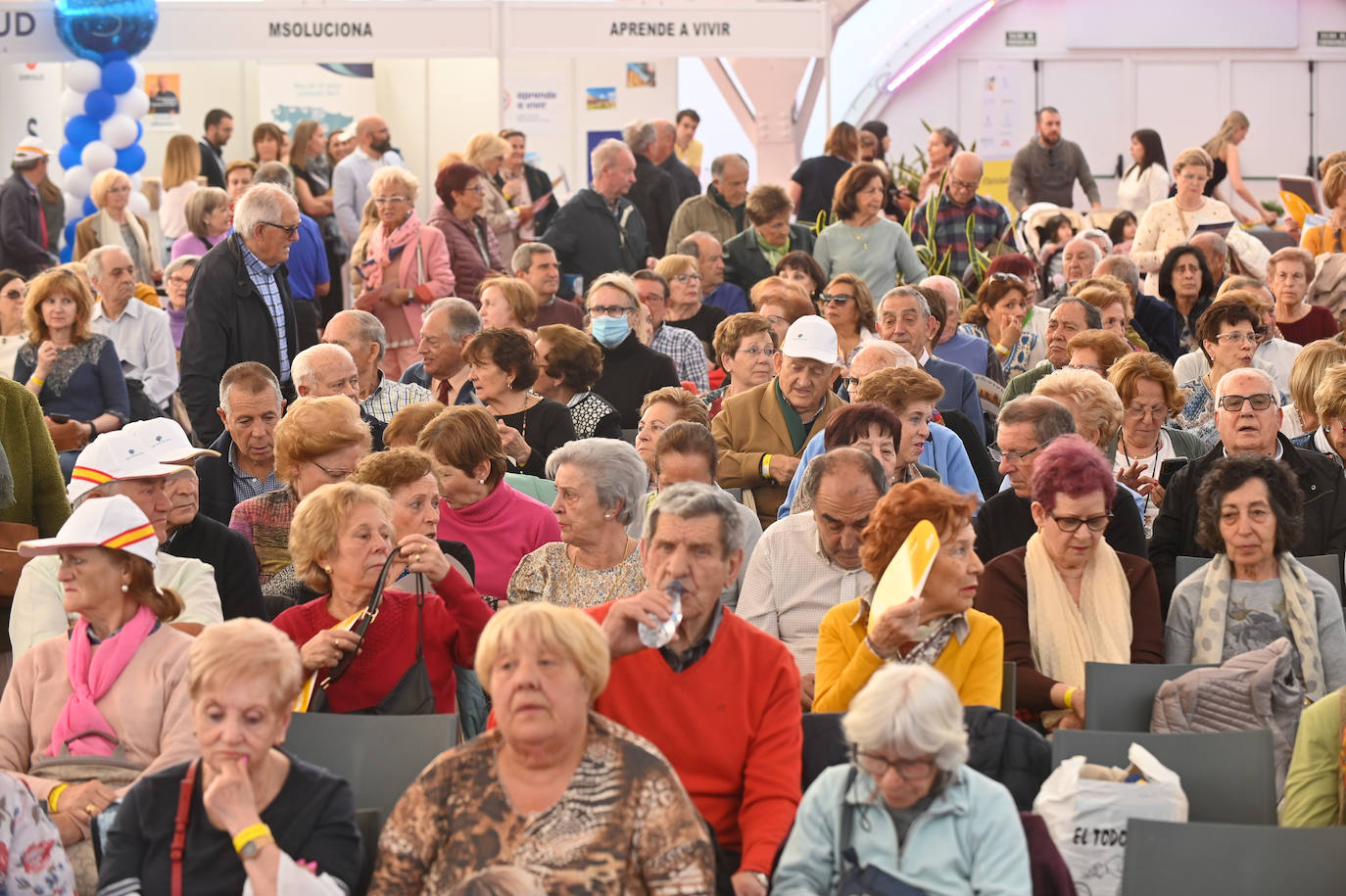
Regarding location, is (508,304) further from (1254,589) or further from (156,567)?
(1254,589)

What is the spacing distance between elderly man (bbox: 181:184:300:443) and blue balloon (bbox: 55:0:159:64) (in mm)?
4923

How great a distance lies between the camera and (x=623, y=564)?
451 centimetres

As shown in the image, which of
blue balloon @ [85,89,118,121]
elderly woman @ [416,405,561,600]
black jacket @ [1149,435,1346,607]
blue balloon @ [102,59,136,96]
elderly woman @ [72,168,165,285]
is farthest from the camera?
blue balloon @ [85,89,118,121]

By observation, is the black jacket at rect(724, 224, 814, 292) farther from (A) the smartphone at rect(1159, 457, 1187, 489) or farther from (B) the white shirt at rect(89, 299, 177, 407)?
(A) the smartphone at rect(1159, 457, 1187, 489)

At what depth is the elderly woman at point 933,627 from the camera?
3730 mm

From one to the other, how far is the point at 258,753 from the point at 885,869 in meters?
1.17

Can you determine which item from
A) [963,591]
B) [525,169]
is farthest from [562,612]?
[525,169]

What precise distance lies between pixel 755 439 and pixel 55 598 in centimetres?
270

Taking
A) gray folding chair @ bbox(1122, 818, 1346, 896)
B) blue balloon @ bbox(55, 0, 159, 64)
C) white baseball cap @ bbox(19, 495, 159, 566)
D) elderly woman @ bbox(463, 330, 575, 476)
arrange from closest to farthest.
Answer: gray folding chair @ bbox(1122, 818, 1346, 896) → white baseball cap @ bbox(19, 495, 159, 566) → elderly woman @ bbox(463, 330, 575, 476) → blue balloon @ bbox(55, 0, 159, 64)

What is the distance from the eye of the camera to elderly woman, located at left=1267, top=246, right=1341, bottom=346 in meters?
8.41

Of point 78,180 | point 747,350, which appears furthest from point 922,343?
point 78,180

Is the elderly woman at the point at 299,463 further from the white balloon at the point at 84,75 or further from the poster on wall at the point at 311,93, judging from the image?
the poster on wall at the point at 311,93

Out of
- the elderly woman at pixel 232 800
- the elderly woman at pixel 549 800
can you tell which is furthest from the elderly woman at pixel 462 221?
the elderly woman at pixel 549 800

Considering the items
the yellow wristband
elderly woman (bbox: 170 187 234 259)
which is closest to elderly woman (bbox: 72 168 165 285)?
elderly woman (bbox: 170 187 234 259)
